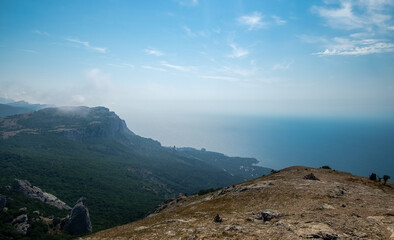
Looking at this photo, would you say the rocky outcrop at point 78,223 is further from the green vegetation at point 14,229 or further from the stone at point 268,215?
the stone at point 268,215

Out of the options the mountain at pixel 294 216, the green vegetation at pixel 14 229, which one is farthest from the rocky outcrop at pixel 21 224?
the mountain at pixel 294 216

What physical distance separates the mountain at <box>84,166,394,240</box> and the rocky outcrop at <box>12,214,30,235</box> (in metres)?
64.3

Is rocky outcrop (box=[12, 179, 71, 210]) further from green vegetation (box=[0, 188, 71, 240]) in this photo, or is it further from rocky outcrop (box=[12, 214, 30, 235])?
rocky outcrop (box=[12, 214, 30, 235])

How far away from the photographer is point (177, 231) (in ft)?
73.2

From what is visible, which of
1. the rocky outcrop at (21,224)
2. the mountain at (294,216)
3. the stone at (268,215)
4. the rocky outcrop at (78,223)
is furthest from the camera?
the rocky outcrop at (78,223)

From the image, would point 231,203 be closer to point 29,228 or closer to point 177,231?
point 177,231

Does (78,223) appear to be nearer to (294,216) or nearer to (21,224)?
(21,224)

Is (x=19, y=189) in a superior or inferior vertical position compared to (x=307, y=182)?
inferior

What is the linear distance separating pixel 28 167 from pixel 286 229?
21835cm

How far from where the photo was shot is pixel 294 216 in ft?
73.3

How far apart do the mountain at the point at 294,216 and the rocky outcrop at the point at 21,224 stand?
6427 cm

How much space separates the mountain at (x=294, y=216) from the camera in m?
18.0

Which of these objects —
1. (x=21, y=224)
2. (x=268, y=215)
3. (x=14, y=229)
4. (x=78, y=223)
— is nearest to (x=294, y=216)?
(x=268, y=215)

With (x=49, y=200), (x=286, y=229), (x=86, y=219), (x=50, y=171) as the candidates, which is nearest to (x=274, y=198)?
(x=286, y=229)
